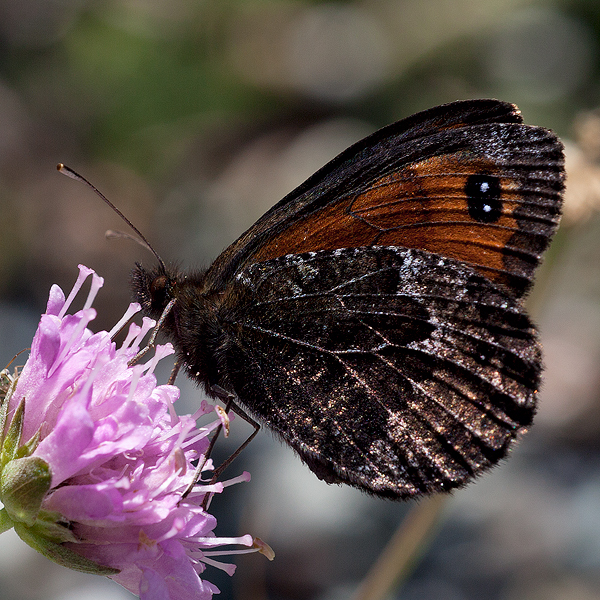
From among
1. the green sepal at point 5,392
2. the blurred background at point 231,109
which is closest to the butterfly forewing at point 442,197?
the green sepal at point 5,392

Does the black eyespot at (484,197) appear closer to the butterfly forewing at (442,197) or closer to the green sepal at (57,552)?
the butterfly forewing at (442,197)

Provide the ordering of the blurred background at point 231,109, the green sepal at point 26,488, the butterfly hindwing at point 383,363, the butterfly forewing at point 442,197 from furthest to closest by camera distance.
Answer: the blurred background at point 231,109, the butterfly forewing at point 442,197, the butterfly hindwing at point 383,363, the green sepal at point 26,488

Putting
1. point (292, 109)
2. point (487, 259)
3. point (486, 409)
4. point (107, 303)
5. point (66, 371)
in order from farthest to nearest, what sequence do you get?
point (292, 109) < point (107, 303) < point (487, 259) < point (486, 409) < point (66, 371)

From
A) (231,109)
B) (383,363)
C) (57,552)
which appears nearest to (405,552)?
(383,363)

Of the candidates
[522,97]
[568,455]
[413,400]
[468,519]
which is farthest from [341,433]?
[522,97]

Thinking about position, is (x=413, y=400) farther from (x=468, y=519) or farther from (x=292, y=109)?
(x=292, y=109)
